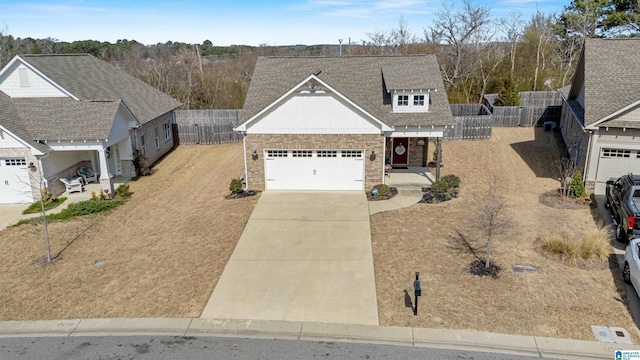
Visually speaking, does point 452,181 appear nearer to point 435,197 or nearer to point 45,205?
point 435,197

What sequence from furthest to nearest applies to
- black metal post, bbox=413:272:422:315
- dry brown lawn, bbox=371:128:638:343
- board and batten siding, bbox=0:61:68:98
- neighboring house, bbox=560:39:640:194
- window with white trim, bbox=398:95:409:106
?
board and batten siding, bbox=0:61:68:98, window with white trim, bbox=398:95:409:106, neighboring house, bbox=560:39:640:194, dry brown lawn, bbox=371:128:638:343, black metal post, bbox=413:272:422:315

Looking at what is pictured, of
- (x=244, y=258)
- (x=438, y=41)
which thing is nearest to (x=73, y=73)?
(x=244, y=258)

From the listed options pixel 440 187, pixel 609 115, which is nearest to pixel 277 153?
pixel 440 187

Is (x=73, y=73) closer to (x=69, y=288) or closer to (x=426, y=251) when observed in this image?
(x=69, y=288)

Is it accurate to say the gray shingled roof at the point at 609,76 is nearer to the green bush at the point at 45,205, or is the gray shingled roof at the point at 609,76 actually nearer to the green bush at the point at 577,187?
the green bush at the point at 577,187

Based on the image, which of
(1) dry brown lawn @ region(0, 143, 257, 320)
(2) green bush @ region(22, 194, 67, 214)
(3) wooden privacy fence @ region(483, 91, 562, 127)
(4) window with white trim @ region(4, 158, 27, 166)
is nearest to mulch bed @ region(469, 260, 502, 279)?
(1) dry brown lawn @ region(0, 143, 257, 320)

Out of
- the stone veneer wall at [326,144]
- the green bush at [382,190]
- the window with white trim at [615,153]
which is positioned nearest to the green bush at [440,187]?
the green bush at [382,190]

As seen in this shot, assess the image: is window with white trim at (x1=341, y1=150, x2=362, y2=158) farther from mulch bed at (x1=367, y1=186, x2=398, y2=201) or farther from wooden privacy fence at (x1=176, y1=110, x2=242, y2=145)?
wooden privacy fence at (x1=176, y1=110, x2=242, y2=145)

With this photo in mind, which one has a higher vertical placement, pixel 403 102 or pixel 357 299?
pixel 403 102
